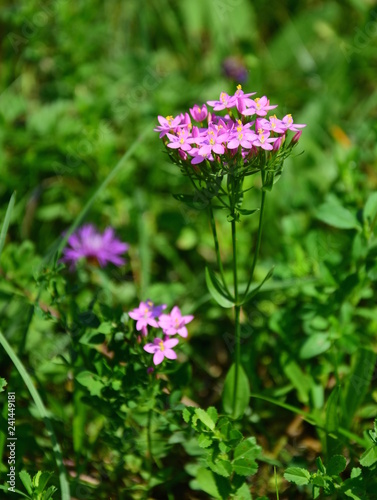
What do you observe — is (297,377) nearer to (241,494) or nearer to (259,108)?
(241,494)

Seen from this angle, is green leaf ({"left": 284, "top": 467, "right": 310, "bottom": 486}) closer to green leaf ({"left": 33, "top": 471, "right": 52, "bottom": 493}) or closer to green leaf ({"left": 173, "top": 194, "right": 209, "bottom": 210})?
green leaf ({"left": 33, "top": 471, "right": 52, "bottom": 493})

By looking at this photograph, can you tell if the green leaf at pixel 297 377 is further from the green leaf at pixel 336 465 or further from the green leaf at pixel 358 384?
the green leaf at pixel 336 465

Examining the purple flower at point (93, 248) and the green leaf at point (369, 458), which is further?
the purple flower at point (93, 248)

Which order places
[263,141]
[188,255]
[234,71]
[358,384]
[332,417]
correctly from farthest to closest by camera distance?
[234,71] < [188,255] < [358,384] < [332,417] < [263,141]

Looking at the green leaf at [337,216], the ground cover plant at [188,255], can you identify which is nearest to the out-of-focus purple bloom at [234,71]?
the ground cover plant at [188,255]

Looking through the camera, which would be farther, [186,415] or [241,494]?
[241,494]

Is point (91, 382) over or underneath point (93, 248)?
underneath

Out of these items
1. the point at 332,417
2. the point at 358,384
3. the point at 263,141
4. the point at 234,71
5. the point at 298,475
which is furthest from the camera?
the point at 234,71

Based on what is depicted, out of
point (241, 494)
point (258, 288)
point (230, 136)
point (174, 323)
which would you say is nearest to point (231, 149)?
point (230, 136)
